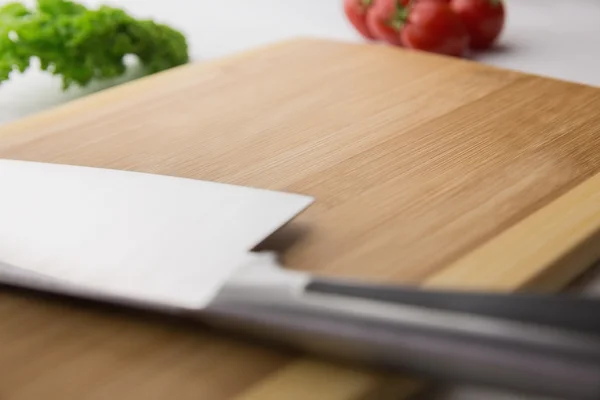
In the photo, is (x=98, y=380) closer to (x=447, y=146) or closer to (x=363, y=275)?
(x=363, y=275)

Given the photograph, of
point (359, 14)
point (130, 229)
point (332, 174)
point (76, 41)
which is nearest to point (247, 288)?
point (130, 229)

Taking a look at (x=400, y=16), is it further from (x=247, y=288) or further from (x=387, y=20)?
(x=247, y=288)

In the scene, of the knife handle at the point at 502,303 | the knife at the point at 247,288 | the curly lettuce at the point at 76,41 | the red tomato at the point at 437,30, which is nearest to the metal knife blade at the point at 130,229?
the knife at the point at 247,288

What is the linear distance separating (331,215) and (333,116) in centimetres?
24

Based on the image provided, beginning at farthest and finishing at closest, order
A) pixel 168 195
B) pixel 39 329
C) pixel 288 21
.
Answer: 1. pixel 288 21
2. pixel 168 195
3. pixel 39 329

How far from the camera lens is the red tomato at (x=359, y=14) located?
1.52 meters

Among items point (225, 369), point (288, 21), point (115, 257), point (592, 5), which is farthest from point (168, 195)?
point (592, 5)

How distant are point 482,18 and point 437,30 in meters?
0.08

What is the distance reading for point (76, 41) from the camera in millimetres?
1161

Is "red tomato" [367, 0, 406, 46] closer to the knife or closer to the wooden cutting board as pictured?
the wooden cutting board

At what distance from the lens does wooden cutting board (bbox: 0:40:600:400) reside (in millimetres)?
601

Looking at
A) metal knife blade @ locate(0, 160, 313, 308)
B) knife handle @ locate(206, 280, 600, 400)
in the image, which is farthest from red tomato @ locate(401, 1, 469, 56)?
knife handle @ locate(206, 280, 600, 400)

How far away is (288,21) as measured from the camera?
1.64m

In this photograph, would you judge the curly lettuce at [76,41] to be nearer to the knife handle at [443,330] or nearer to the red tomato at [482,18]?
the red tomato at [482,18]
